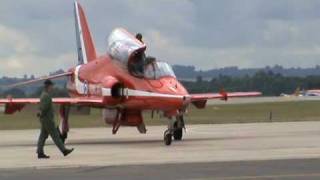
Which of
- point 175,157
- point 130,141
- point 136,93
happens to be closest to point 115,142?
point 130,141

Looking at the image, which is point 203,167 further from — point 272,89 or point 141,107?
point 272,89

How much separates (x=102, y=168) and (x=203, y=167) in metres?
2.15

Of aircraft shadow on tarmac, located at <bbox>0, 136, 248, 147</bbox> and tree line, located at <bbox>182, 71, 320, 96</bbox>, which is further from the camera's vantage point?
tree line, located at <bbox>182, 71, 320, 96</bbox>

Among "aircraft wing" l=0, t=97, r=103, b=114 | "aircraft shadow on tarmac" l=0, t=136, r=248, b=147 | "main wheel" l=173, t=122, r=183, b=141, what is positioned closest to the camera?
"aircraft shadow on tarmac" l=0, t=136, r=248, b=147

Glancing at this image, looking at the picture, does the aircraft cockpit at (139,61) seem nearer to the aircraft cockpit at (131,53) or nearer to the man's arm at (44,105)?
the aircraft cockpit at (131,53)

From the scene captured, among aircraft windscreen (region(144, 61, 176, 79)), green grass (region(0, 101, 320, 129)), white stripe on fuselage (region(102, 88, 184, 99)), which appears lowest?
green grass (region(0, 101, 320, 129))

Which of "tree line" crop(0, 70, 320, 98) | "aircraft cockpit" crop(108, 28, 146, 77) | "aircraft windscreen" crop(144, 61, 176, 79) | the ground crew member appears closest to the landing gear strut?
"aircraft windscreen" crop(144, 61, 176, 79)

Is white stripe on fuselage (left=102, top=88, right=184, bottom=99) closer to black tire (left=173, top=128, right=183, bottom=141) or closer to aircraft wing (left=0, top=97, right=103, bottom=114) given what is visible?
aircraft wing (left=0, top=97, right=103, bottom=114)

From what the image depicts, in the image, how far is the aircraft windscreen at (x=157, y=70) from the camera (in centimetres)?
2712

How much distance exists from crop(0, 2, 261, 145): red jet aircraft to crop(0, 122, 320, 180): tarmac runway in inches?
35.5

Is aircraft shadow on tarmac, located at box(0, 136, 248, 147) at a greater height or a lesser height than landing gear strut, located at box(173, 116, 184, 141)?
lesser

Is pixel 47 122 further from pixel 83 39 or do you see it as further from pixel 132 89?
pixel 83 39

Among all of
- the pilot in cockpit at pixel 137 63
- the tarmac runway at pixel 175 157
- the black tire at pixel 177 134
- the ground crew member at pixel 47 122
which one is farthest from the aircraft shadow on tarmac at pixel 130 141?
the ground crew member at pixel 47 122

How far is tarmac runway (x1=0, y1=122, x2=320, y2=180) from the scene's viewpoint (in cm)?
1692
